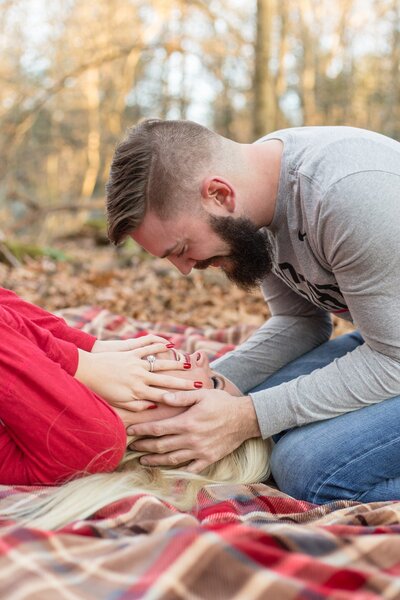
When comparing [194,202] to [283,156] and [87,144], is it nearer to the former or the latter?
[283,156]

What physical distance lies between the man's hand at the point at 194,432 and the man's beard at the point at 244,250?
525 millimetres

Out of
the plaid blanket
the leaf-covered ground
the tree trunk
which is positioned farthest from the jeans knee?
the tree trunk

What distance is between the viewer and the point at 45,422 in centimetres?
193

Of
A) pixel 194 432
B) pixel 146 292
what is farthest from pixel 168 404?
pixel 146 292

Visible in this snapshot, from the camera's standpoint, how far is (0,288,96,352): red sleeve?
8.05ft

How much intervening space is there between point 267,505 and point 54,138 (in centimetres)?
1479

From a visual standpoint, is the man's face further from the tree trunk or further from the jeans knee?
the tree trunk

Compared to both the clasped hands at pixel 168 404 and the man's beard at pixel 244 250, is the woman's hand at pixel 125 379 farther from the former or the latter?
the man's beard at pixel 244 250

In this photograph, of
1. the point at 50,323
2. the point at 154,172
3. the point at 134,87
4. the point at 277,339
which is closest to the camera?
the point at 154,172

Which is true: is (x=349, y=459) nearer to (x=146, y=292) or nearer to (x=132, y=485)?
(x=132, y=485)

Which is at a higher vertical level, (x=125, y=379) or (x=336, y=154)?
(x=336, y=154)

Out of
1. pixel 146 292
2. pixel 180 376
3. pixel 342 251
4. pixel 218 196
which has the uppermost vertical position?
pixel 218 196

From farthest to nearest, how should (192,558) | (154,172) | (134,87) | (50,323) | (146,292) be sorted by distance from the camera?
(134,87)
(146,292)
(50,323)
(154,172)
(192,558)

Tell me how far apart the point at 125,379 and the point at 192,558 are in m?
0.93
